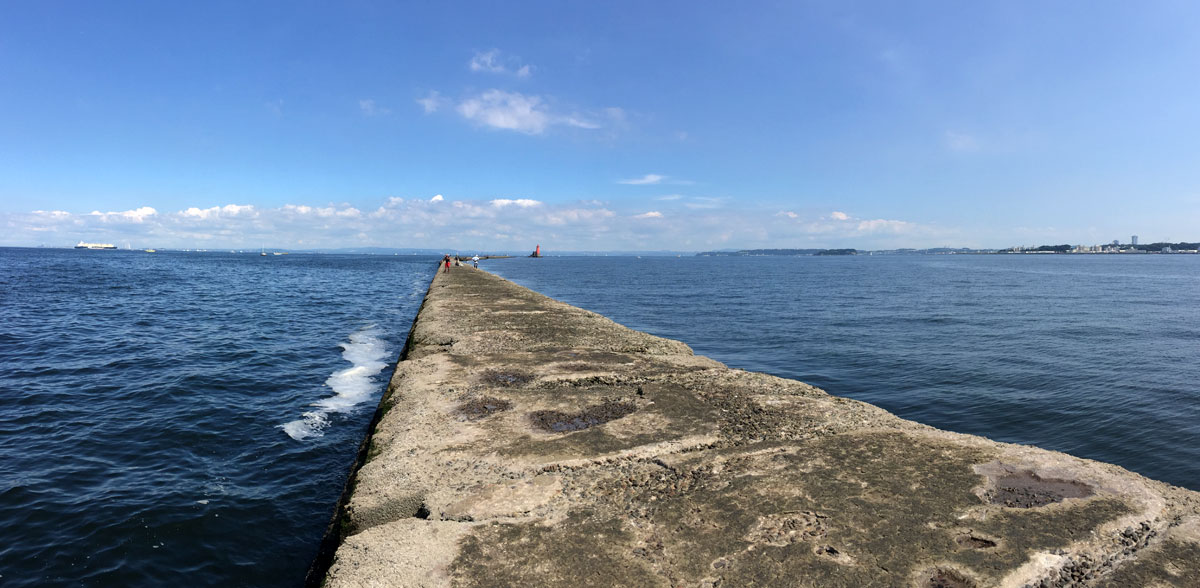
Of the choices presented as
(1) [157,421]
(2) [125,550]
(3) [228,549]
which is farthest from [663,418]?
(1) [157,421]

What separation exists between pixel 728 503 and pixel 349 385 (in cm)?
1210

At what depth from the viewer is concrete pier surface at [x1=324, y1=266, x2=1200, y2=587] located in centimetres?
414

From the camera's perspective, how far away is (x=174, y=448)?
9.67 metres

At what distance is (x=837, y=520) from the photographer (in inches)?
189

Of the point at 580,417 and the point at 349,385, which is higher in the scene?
the point at 580,417

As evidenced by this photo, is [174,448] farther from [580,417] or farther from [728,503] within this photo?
[728,503]

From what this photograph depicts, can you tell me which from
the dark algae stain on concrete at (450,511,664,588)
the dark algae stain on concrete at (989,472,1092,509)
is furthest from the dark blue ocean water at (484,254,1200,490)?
the dark algae stain on concrete at (450,511,664,588)

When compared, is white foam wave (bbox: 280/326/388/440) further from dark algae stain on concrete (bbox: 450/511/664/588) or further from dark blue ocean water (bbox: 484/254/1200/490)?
dark blue ocean water (bbox: 484/254/1200/490)

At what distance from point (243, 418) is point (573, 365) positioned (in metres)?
7.05

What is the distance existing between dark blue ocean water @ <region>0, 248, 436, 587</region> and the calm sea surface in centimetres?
4

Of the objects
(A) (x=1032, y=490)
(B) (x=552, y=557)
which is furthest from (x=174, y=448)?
(A) (x=1032, y=490)

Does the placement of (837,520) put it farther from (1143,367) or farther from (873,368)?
(1143,367)

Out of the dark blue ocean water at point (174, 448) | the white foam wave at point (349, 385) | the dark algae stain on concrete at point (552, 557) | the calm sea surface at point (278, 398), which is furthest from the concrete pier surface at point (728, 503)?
the white foam wave at point (349, 385)

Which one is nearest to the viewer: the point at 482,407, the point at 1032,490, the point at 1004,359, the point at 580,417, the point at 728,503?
the point at 728,503
